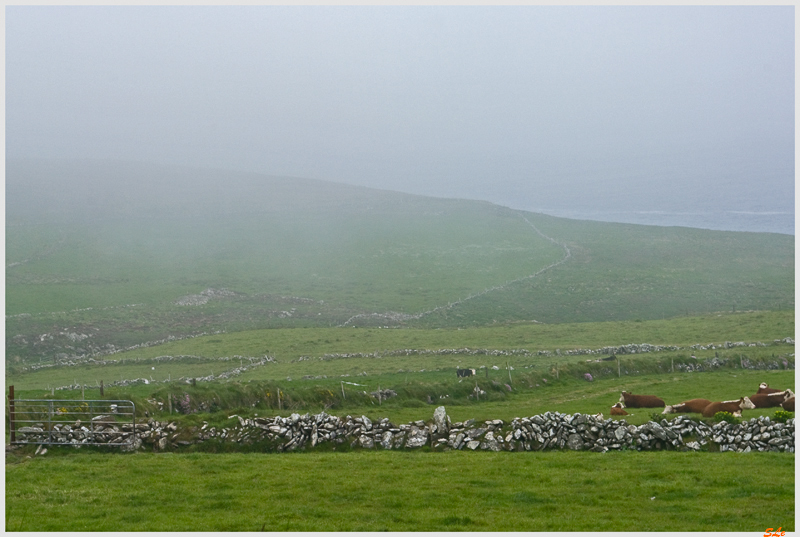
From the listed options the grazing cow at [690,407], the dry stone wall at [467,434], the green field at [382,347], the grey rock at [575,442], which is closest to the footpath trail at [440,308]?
the green field at [382,347]

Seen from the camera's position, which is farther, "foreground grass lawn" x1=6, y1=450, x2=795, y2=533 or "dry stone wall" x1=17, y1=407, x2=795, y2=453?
"dry stone wall" x1=17, y1=407, x2=795, y2=453

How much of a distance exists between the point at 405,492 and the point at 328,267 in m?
88.3

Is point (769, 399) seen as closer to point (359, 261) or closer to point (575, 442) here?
point (575, 442)

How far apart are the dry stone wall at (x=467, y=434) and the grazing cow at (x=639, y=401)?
570 cm

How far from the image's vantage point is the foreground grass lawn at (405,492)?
12.3 meters

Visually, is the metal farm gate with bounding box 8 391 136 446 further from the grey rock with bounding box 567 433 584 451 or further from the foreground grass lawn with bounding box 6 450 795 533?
the grey rock with bounding box 567 433 584 451

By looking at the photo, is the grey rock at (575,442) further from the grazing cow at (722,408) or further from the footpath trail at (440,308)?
the footpath trail at (440,308)

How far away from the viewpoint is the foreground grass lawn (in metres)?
12.3

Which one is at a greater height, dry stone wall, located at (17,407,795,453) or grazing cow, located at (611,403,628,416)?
dry stone wall, located at (17,407,795,453)

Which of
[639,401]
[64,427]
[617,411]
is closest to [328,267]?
[639,401]

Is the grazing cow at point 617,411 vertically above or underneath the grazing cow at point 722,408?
underneath

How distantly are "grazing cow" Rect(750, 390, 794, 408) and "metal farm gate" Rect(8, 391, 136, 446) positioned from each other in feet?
66.5

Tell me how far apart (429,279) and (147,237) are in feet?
180

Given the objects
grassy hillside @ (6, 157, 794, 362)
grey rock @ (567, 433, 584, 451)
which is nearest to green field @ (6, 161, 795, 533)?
grassy hillside @ (6, 157, 794, 362)
